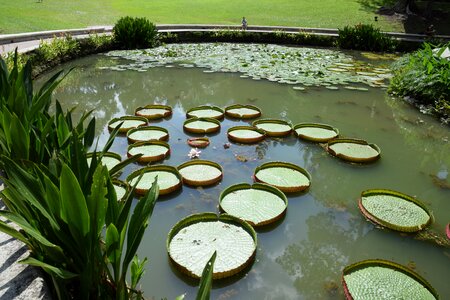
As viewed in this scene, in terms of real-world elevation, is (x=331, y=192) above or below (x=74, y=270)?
below


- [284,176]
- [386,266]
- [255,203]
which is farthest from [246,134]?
[386,266]

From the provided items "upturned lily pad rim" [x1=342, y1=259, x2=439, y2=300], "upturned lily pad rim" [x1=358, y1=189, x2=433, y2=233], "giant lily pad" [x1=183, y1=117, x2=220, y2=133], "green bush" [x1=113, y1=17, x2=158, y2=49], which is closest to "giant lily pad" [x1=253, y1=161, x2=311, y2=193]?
"upturned lily pad rim" [x1=358, y1=189, x2=433, y2=233]

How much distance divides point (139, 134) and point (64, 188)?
13.9 feet

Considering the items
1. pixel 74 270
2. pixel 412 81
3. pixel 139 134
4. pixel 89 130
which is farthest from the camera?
pixel 412 81

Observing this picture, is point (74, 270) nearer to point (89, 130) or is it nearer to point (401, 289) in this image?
point (89, 130)

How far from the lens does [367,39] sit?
1373cm

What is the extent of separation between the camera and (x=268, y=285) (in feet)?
9.99

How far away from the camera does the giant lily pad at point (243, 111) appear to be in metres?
6.69

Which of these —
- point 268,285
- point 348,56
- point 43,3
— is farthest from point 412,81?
point 43,3

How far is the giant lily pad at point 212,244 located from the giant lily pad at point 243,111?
11.0 ft

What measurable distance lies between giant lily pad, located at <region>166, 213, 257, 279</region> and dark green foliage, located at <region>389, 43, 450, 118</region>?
5.68 meters

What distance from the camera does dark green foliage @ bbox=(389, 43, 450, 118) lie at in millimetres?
7257

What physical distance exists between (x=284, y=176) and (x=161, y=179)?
1.59 meters

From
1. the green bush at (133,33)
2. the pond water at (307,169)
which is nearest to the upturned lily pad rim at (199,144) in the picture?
the pond water at (307,169)
